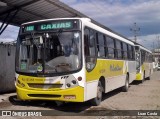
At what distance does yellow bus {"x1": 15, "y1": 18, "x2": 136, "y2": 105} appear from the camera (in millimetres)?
10211

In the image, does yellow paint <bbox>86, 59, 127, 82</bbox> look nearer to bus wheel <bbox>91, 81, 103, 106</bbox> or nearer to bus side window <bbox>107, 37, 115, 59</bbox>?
bus side window <bbox>107, 37, 115, 59</bbox>

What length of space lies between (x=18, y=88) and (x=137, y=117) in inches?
160

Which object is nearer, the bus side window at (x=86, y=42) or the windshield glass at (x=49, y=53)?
the windshield glass at (x=49, y=53)

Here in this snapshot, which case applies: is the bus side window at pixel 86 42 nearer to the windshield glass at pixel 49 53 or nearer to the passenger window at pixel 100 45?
the windshield glass at pixel 49 53

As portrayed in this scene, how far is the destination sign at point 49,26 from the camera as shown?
10711 mm

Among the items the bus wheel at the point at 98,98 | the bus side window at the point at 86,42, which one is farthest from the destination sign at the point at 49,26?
the bus wheel at the point at 98,98

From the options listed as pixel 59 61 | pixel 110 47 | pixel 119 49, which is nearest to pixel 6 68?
pixel 110 47

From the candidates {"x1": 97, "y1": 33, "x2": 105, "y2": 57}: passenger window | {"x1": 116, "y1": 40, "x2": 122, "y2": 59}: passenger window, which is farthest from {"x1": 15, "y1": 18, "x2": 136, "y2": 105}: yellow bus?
{"x1": 116, "y1": 40, "x2": 122, "y2": 59}: passenger window

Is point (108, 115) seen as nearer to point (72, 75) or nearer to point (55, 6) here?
point (72, 75)

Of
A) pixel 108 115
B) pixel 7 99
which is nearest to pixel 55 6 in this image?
pixel 7 99

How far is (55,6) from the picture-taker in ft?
56.6

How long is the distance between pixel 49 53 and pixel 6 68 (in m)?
5.50

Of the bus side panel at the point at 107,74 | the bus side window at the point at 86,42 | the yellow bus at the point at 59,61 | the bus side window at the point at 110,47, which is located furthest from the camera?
the bus side window at the point at 110,47

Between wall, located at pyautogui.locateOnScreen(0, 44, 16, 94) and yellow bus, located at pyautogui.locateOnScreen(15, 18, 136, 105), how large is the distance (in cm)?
418
